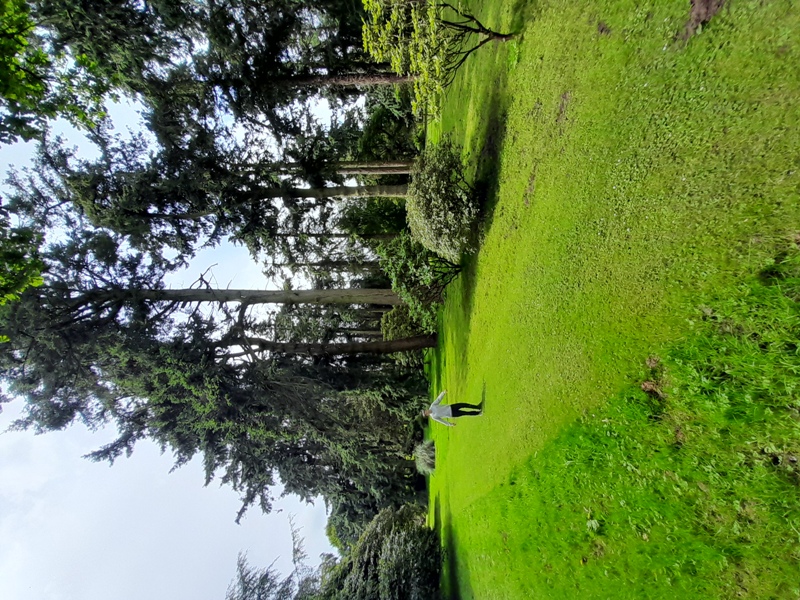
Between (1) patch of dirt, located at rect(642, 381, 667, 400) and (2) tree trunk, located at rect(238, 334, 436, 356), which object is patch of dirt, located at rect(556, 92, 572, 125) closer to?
(1) patch of dirt, located at rect(642, 381, 667, 400)

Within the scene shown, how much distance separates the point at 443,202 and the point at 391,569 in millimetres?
10871

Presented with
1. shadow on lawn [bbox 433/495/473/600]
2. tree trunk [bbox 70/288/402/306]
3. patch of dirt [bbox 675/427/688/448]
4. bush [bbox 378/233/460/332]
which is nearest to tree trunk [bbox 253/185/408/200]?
bush [bbox 378/233/460/332]

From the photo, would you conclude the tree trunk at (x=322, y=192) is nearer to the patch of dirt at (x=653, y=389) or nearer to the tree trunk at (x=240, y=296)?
the tree trunk at (x=240, y=296)

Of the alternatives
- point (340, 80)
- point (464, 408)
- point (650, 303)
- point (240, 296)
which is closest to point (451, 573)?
point (464, 408)

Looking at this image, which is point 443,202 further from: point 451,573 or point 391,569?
point 451,573

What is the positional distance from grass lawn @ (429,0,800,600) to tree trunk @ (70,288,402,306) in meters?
7.90

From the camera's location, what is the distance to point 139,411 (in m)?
15.3

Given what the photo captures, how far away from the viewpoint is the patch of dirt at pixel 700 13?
4978 millimetres

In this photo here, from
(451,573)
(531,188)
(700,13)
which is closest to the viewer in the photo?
(700,13)

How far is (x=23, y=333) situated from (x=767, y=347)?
14.3 metres

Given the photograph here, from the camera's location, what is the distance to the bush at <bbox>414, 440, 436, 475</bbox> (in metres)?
22.2

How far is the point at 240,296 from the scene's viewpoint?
15.7m

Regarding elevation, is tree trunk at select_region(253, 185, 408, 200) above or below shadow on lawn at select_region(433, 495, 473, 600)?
above

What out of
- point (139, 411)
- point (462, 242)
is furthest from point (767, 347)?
point (139, 411)
